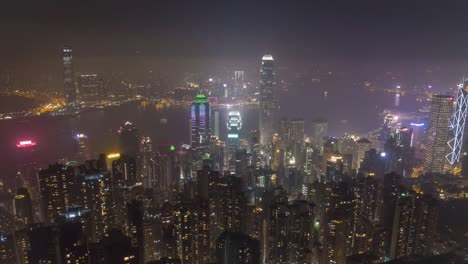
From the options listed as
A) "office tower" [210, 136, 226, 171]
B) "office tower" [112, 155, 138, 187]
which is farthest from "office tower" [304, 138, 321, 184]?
"office tower" [112, 155, 138, 187]

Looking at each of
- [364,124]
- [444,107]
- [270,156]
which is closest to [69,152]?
[270,156]

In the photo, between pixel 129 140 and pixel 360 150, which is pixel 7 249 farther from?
pixel 360 150

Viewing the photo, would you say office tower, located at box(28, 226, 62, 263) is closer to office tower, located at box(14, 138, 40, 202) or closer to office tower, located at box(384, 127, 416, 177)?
office tower, located at box(14, 138, 40, 202)

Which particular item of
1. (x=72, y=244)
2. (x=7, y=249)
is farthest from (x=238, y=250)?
(x=7, y=249)

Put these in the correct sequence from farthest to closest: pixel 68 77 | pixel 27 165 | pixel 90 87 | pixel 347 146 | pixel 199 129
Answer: pixel 90 87, pixel 199 129, pixel 347 146, pixel 68 77, pixel 27 165

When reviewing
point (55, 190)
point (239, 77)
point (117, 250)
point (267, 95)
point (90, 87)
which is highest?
point (239, 77)

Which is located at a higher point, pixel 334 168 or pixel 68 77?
pixel 68 77
